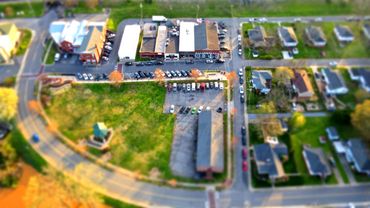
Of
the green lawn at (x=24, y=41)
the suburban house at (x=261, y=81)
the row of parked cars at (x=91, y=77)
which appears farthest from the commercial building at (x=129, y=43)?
the suburban house at (x=261, y=81)

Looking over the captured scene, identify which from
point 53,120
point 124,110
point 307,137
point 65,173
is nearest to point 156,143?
point 124,110

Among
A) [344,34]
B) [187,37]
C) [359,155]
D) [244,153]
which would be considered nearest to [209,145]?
[244,153]

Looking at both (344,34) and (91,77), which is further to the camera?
(344,34)

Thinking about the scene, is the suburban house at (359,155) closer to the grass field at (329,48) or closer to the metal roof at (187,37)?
the grass field at (329,48)

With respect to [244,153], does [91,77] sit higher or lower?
higher

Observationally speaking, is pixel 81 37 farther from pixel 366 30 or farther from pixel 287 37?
pixel 366 30

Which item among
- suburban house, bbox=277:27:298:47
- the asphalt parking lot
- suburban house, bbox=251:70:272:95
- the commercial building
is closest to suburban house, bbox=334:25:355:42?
suburban house, bbox=277:27:298:47

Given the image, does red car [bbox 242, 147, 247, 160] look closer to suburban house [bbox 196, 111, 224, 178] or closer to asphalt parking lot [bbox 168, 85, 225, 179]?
suburban house [bbox 196, 111, 224, 178]
